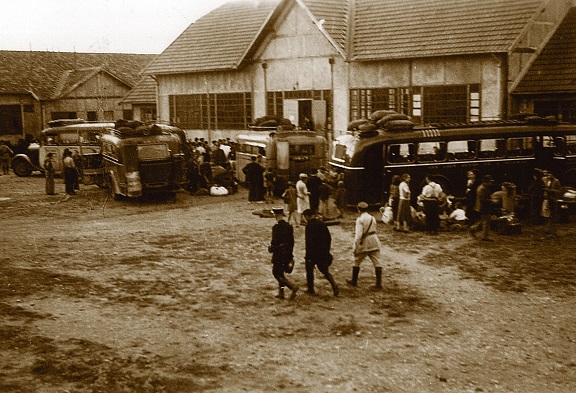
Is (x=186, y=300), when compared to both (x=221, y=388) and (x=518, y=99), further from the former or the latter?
(x=518, y=99)

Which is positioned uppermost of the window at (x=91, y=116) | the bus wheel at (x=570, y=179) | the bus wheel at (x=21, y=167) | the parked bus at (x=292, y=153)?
the window at (x=91, y=116)

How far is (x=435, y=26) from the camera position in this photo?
98.0ft

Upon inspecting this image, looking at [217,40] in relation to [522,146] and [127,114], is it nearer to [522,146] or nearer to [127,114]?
[127,114]

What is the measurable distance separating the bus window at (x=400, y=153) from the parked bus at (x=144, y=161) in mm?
8016

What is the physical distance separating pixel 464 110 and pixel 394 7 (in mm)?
6327

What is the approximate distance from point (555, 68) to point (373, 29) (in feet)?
26.7

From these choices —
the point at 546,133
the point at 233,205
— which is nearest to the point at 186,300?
the point at 233,205

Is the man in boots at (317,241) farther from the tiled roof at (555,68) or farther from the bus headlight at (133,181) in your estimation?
the tiled roof at (555,68)

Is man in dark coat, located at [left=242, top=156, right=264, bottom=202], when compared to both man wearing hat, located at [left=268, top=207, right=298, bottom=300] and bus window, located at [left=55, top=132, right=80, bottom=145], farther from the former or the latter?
bus window, located at [left=55, top=132, right=80, bottom=145]

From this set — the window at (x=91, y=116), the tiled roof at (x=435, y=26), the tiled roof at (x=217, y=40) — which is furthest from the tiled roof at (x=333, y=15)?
the window at (x=91, y=116)

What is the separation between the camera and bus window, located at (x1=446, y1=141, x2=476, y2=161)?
2161 cm

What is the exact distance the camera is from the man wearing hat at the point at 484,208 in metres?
18.0

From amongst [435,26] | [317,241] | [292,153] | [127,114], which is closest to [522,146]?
[292,153]

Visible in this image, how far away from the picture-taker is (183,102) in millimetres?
38875
